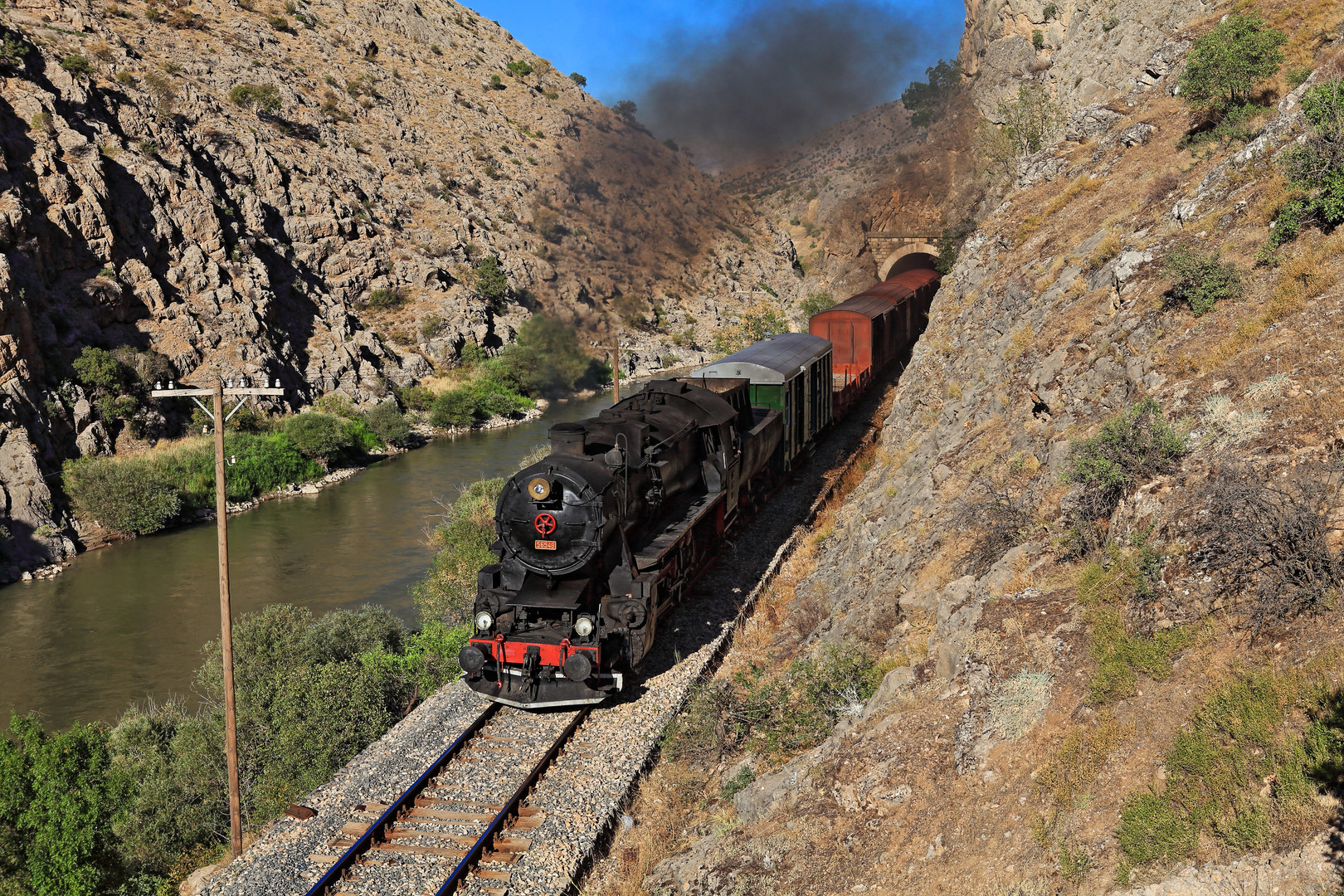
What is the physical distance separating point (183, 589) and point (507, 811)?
24.1 meters

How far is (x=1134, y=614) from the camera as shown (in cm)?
903

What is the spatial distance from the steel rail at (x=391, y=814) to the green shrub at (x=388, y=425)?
3934 cm

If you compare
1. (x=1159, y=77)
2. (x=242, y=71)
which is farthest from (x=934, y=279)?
(x=242, y=71)

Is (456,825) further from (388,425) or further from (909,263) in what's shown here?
(909,263)

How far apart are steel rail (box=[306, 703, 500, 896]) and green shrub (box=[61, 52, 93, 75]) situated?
60.7 meters

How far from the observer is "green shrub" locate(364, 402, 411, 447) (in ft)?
167

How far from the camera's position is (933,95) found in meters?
104

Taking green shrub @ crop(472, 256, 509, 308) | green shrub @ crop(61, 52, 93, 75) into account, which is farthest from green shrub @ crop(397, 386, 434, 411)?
green shrub @ crop(61, 52, 93, 75)

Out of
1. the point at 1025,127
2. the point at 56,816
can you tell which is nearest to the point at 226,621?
the point at 56,816

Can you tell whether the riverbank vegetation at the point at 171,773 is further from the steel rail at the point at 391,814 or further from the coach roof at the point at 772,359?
the coach roof at the point at 772,359

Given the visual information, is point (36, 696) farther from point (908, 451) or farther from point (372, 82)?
point (372, 82)

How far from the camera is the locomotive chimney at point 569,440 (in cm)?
1489

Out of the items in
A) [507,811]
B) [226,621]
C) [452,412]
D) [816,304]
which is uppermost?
[816,304]

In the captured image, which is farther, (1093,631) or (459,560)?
(459,560)
